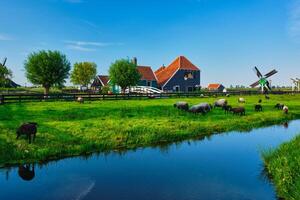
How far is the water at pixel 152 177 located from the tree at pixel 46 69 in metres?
32.9

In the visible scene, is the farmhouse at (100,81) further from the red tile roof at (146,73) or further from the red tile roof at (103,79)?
the red tile roof at (146,73)

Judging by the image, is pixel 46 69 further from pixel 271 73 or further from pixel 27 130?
pixel 271 73

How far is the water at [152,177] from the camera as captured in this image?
896cm

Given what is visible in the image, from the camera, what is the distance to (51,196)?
8828 millimetres

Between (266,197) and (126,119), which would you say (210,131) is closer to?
(126,119)

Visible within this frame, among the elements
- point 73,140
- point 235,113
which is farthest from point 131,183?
point 235,113

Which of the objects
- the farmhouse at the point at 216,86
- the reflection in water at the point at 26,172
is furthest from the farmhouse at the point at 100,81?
the reflection in water at the point at 26,172

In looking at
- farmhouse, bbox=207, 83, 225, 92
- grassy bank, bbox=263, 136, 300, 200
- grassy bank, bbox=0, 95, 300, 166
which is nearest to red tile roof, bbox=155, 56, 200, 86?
farmhouse, bbox=207, 83, 225, 92

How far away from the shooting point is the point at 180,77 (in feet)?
191

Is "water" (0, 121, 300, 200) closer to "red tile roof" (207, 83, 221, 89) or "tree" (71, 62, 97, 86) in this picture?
"tree" (71, 62, 97, 86)

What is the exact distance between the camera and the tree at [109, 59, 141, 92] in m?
50.6

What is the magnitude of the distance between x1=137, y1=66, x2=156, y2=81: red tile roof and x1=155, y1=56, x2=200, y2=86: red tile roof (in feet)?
6.86

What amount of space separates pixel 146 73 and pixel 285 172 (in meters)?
51.5

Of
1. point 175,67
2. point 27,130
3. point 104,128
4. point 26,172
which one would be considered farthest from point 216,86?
point 26,172
